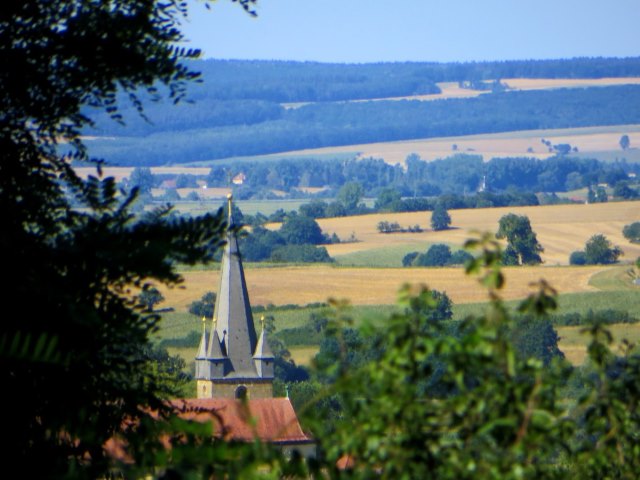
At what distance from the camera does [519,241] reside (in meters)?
59.5

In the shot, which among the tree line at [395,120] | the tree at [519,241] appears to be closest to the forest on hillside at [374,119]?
the tree line at [395,120]

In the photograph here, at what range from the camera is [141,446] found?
12.8 feet

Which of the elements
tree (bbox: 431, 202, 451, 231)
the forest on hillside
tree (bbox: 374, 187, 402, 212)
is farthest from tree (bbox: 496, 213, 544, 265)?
the forest on hillside

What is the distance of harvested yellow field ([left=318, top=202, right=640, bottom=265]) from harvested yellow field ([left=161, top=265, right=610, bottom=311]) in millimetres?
4704

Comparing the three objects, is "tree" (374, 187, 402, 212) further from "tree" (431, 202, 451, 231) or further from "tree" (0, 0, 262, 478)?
"tree" (0, 0, 262, 478)

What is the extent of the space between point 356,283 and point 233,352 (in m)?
13.6

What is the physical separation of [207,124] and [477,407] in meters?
176

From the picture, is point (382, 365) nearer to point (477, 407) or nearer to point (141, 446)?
point (477, 407)

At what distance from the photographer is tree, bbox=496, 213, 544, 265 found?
5838 cm

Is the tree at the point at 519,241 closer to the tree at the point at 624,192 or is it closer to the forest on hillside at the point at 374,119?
the tree at the point at 624,192

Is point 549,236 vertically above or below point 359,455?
below

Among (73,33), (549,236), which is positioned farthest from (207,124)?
(73,33)

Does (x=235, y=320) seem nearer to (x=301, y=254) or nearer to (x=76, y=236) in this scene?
(x=301, y=254)

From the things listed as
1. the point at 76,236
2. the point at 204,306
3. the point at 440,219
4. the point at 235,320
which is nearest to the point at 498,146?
the point at 440,219
